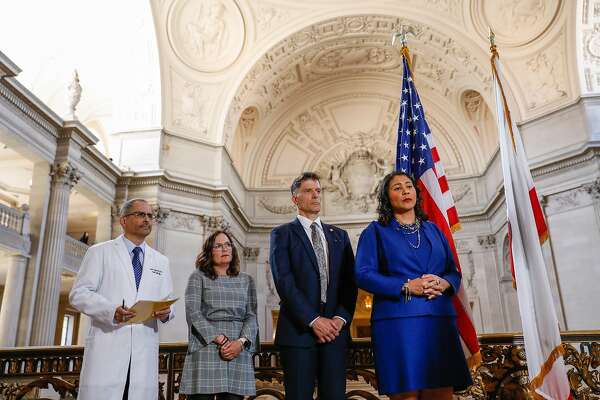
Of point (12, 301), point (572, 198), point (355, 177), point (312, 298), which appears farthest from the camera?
point (355, 177)

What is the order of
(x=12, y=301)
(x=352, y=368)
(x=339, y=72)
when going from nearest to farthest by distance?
(x=352, y=368) → (x=12, y=301) → (x=339, y=72)

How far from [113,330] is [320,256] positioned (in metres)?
1.45

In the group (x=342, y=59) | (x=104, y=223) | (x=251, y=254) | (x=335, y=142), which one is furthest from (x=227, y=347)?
(x=335, y=142)

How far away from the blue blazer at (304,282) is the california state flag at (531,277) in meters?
1.53

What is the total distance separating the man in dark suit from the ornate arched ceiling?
1025 cm

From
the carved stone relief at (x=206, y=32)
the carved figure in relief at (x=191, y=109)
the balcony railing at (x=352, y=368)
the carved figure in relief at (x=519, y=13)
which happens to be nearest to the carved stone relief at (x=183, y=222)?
the carved figure in relief at (x=191, y=109)

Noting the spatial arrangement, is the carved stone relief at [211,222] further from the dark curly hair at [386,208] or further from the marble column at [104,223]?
the dark curly hair at [386,208]

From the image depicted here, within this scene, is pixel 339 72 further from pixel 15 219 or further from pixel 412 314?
pixel 412 314

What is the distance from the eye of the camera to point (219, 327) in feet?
11.6

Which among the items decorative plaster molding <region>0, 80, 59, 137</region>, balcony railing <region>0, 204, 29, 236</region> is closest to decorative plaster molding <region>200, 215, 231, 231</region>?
decorative plaster molding <region>0, 80, 59, 137</region>

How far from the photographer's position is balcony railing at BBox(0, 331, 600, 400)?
433cm

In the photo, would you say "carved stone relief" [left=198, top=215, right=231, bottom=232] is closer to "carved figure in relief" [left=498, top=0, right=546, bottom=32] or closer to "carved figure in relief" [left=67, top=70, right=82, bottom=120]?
"carved figure in relief" [left=67, top=70, right=82, bottom=120]

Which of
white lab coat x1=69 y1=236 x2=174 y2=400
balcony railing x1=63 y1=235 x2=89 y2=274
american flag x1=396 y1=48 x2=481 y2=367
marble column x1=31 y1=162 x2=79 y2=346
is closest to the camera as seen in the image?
white lab coat x1=69 y1=236 x2=174 y2=400

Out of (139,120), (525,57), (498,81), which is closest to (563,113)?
(525,57)
